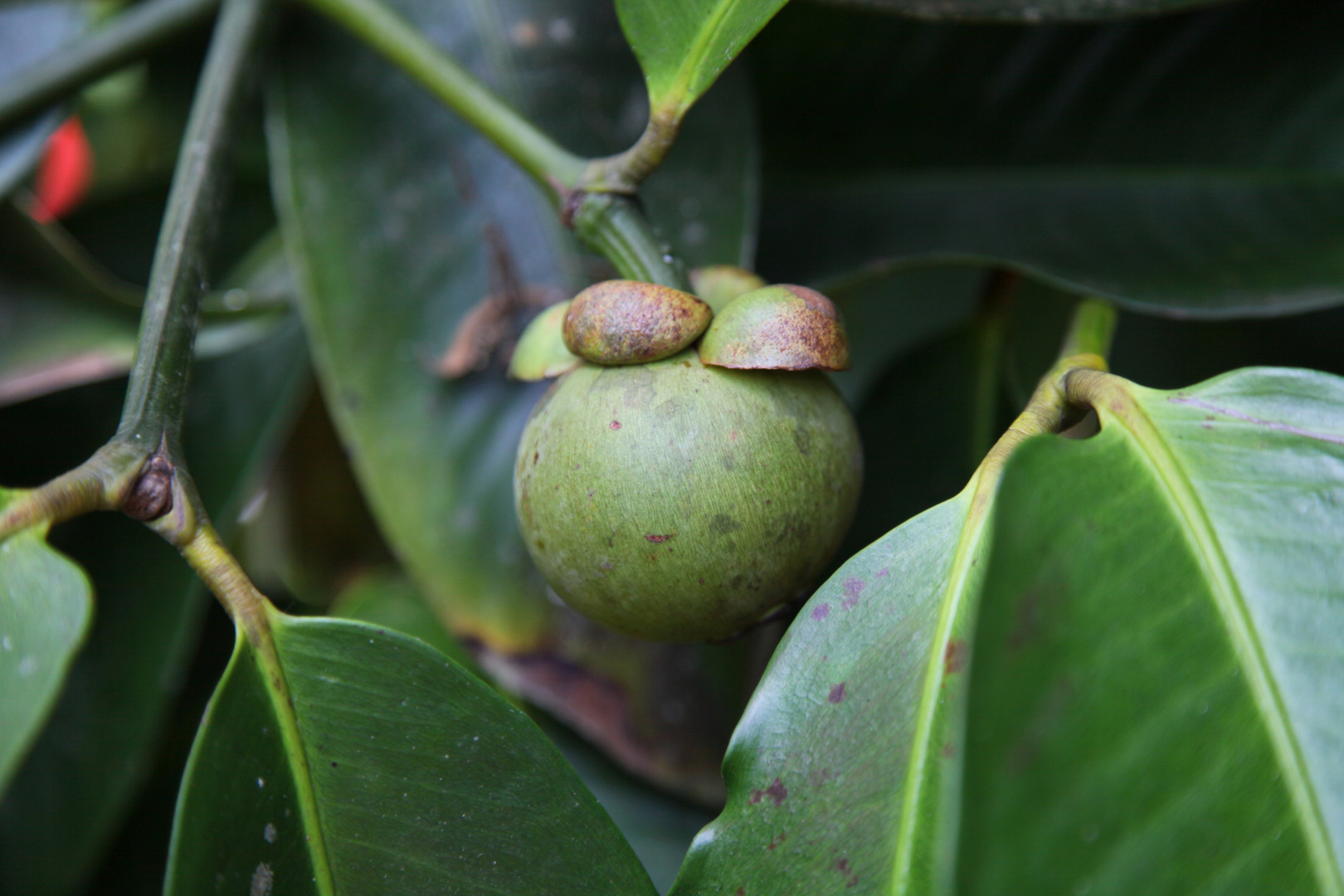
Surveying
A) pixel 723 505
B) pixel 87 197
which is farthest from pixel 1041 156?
pixel 87 197

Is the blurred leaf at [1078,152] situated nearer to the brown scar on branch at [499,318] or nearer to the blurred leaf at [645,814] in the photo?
the brown scar on branch at [499,318]

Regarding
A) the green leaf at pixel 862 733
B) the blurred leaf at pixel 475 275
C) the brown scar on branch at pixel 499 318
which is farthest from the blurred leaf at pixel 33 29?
the green leaf at pixel 862 733

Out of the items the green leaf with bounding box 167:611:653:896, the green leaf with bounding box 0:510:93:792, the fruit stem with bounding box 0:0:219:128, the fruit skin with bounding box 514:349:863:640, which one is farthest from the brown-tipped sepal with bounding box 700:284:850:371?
the fruit stem with bounding box 0:0:219:128

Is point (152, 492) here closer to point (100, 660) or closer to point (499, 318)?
point (499, 318)

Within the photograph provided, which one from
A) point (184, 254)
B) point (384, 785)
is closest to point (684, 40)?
point (184, 254)

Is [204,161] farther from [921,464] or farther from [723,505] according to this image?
[921,464]

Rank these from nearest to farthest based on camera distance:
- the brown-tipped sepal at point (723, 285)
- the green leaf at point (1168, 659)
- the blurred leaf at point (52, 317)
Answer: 1. the green leaf at point (1168, 659)
2. the brown-tipped sepal at point (723, 285)
3. the blurred leaf at point (52, 317)
